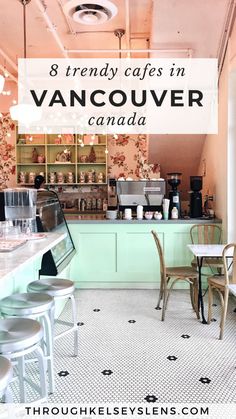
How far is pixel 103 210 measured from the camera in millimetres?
7820

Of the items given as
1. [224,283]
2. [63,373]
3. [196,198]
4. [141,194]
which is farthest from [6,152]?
[63,373]

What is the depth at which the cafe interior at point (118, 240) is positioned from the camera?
2.71 meters

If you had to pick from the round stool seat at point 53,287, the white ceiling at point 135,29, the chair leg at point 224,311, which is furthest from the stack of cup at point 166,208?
the round stool seat at point 53,287

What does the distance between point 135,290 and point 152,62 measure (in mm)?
3173

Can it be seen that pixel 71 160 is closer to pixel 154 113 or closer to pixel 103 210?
pixel 103 210

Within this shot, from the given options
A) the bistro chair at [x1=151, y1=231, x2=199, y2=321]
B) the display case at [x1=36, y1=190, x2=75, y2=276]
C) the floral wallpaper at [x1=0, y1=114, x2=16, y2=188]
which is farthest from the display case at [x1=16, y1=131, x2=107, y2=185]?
the bistro chair at [x1=151, y1=231, x2=199, y2=321]

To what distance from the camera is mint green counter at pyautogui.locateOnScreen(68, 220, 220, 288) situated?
5344mm

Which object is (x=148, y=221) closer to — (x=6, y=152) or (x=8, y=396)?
(x=8, y=396)

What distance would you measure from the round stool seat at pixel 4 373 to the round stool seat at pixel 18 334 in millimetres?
187

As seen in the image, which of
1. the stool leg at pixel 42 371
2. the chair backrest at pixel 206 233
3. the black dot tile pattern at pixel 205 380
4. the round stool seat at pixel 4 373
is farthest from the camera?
the chair backrest at pixel 206 233

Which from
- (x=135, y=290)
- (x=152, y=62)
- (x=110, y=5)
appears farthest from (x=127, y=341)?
(x=152, y=62)

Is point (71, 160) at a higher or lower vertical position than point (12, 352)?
higher

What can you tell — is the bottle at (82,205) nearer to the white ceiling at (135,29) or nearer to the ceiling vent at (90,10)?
the white ceiling at (135,29)

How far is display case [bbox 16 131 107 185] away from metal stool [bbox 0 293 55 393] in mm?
5206
